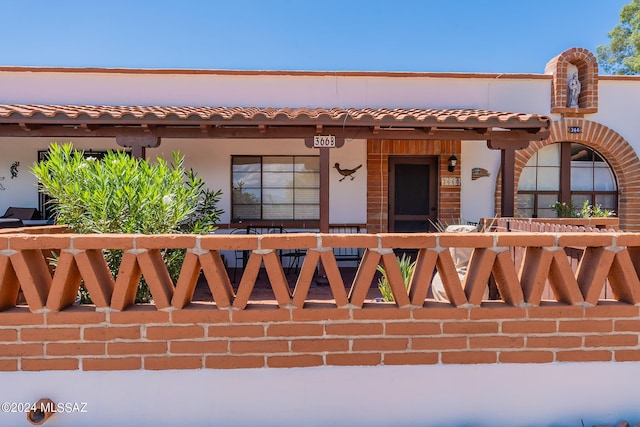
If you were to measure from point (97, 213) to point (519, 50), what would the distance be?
1607 cm

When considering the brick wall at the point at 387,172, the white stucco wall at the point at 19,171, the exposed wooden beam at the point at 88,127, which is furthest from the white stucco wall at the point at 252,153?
the white stucco wall at the point at 19,171

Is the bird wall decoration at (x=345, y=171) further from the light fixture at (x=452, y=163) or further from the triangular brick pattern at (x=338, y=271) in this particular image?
the triangular brick pattern at (x=338, y=271)

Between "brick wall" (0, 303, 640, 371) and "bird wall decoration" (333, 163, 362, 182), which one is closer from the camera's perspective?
"brick wall" (0, 303, 640, 371)

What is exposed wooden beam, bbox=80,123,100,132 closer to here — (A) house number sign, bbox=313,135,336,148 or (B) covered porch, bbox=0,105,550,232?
(B) covered porch, bbox=0,105,550,232

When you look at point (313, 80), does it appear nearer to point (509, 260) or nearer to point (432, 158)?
point (432, 158)

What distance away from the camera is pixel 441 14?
11.6 metres

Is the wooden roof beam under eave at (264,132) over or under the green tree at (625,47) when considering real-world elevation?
under

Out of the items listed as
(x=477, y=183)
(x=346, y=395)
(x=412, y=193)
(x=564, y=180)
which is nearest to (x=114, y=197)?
(x=346, y=395)

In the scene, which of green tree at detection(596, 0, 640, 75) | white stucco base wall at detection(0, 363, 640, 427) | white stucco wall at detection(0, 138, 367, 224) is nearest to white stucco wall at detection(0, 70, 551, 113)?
white stucco wall at detection(0, 138, 367, 224)

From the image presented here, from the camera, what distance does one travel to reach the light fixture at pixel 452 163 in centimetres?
697

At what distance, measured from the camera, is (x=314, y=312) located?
1.96 meters

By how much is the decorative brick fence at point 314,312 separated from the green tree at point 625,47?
22912mm

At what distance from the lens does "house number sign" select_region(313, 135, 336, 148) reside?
5.33 meters

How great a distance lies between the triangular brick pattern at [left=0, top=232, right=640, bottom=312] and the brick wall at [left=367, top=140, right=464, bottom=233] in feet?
16.8
